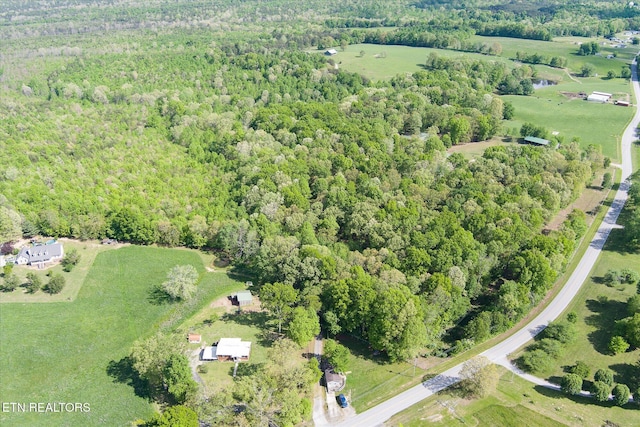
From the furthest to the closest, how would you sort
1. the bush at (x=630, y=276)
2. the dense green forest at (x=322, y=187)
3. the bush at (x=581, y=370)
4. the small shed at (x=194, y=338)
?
the bush at (x=630, y=276), the dense green forest at (x=322, y=187), the small shed at (x=194, y=338), the bush at (x=581, y=370)

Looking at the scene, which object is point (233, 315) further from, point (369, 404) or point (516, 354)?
point (516, 354)

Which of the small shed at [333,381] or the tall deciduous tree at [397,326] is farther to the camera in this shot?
the tall deciduous tree at [397,326]

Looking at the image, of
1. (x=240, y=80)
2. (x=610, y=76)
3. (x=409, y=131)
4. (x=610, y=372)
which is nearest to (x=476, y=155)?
(x=409, y=131)

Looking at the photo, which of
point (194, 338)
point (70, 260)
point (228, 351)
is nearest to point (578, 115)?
point (228, 351)

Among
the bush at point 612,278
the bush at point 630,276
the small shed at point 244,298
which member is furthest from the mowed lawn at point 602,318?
the small shed at point 244,298

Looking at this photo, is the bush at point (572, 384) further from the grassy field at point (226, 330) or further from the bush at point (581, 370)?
the grassy field at point (226, 330)

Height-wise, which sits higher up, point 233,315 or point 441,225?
point 441,225

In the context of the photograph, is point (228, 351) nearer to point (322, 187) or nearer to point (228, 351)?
point (228, 351)
